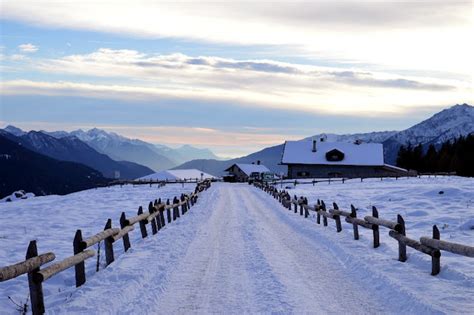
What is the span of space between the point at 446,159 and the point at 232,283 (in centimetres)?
10349

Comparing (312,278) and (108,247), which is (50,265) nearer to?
(108,247)

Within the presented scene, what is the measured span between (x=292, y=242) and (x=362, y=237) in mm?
2996

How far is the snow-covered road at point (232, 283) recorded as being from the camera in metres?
9.36

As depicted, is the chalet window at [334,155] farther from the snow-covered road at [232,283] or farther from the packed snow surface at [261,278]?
the snow-covered road at [232,283]

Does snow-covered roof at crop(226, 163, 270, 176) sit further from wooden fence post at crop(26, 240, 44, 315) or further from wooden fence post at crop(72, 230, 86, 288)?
wooden fence post at crop(26, 240, 44, 315)

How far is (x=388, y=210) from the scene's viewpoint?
101 feet

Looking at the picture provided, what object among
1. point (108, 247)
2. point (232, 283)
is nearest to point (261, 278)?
point (232, 283)

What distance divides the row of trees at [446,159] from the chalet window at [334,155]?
20620mm

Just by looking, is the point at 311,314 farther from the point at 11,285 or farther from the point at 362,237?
the point at 362,237

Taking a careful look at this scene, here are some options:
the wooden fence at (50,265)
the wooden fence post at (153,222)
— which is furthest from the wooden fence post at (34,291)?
the wooden fence post at (153,222)

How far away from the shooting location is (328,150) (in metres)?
99.8

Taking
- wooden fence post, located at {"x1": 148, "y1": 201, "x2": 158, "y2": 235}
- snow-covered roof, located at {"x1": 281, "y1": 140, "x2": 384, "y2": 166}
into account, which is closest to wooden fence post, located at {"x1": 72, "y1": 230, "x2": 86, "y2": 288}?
wooden fence post, located at {"x1": 148, "y1": 201, "x2": 158, "y2": 235}

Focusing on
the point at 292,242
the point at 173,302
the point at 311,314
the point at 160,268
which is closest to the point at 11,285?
the point at 160,268

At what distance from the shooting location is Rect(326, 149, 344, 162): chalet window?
320 ft
